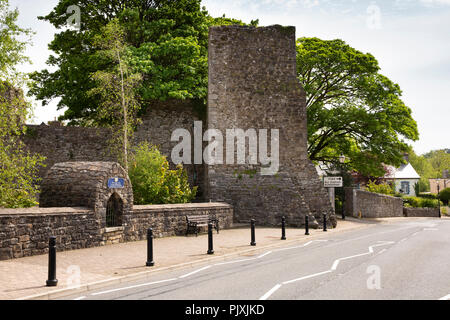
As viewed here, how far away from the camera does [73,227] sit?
40.2ft

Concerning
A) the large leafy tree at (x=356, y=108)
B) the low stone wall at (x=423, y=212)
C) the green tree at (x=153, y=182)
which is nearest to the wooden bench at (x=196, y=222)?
the green tree at (x=153, y=182)

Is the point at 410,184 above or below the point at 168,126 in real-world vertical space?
below

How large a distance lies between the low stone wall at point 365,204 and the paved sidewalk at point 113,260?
1880 cm

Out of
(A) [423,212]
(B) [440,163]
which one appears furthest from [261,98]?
(B) [440,163]

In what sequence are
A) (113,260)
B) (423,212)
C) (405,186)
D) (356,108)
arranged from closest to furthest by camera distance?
1. (113,260)
2. (356,108)
3. (423,212)
4. (405,186)

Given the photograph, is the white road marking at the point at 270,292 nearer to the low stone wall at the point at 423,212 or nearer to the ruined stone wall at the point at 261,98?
the ruined stone wall at the point at 261,98

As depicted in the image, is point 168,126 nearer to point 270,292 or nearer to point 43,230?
point 43,230

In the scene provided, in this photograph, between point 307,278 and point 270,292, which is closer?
point 270,292

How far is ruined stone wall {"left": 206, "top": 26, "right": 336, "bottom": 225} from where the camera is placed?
23.2 m

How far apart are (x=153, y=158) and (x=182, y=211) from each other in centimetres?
380

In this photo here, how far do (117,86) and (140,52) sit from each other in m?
2.91
